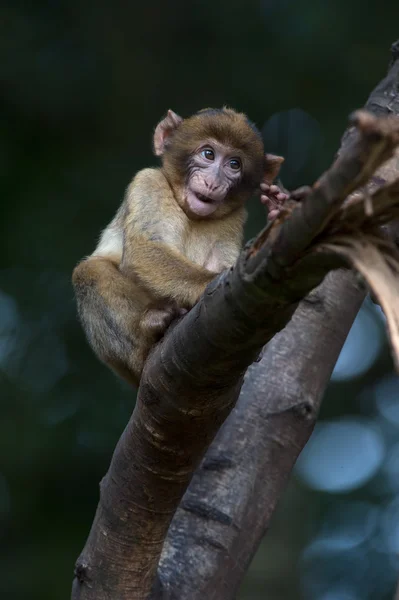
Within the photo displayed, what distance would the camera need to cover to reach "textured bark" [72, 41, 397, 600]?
2664 millimetres

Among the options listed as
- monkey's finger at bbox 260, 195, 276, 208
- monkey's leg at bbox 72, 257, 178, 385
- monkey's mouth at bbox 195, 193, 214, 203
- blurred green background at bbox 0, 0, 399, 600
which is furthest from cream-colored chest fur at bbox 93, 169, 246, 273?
blurred green background at bbox 0, 0, 399, 600

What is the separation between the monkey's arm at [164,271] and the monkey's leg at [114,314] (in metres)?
0.10

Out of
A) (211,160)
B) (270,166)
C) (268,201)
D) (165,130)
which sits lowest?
(268,201)

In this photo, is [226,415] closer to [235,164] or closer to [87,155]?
[235,164]

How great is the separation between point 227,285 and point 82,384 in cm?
692

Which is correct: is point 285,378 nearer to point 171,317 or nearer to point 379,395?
point 171,317

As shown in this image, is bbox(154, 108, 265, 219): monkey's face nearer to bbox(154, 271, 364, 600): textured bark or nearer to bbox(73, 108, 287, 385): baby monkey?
bbox(73, 108, 287, 385): baby monkey

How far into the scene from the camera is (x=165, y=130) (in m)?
5.83

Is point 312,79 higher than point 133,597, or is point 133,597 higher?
point 312,79

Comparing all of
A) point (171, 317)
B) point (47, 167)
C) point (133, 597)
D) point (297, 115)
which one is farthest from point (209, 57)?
point (133, 597)

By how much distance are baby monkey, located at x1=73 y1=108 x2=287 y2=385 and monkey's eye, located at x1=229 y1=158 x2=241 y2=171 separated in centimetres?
1

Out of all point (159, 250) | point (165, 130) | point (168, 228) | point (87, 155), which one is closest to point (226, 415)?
point (159, 250)

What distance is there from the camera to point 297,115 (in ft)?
33.6

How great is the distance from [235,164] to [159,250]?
3.39 ft
